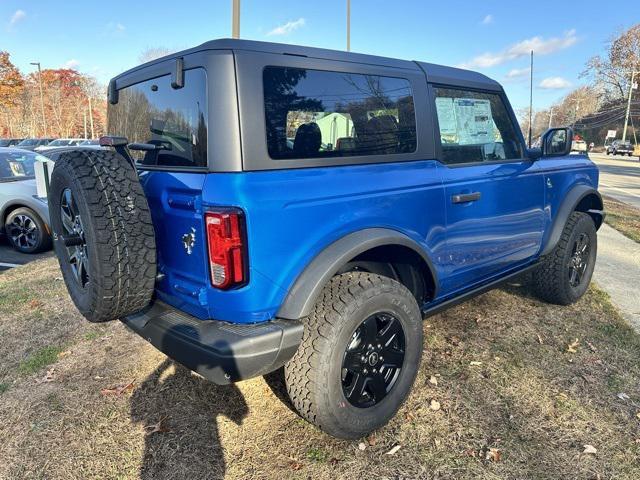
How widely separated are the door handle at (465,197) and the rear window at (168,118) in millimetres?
1593

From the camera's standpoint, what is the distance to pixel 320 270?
2197 millimetres

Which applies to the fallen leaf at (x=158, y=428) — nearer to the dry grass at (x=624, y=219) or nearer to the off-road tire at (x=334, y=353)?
the off-road tire at (x=334, y=353)

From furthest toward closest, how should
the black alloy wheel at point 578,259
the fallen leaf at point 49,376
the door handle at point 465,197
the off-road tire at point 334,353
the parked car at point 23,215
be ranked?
the parked car at point 23,215 → the black alloy wheel at point 578,259 → the fallen leaf at point 49,376 → the door handle at point 465,197 → the off-road tire at point 334,353

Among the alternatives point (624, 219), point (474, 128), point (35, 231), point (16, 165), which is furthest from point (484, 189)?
point (624, 219)

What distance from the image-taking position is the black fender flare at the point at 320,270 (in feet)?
7.09

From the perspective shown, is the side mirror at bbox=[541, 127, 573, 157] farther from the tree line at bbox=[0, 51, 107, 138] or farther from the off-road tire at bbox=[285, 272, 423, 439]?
the tree line at bbox=[0, 51, 107, 138]

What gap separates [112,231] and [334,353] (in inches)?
47.2

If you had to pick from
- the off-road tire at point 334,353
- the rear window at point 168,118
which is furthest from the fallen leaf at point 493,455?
the rear window at point 168,118

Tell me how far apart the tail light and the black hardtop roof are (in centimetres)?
77

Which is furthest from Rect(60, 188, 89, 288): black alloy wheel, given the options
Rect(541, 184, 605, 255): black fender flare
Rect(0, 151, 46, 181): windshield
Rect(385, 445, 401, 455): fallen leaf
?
Rect(0, 151, 46, 181): windshield

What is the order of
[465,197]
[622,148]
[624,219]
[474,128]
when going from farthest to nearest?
[622,148]
[624,219]
[474,128]
[465,197]

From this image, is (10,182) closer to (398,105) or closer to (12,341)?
(12,341)

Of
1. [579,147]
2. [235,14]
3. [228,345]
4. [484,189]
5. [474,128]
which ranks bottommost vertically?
[228,345]

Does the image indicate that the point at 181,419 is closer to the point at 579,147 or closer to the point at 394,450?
the point at 394,450
